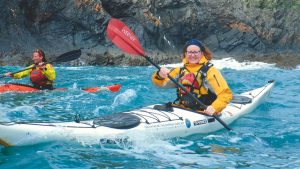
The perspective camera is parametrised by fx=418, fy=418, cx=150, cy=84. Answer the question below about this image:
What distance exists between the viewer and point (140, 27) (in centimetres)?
2133

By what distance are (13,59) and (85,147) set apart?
564 inches

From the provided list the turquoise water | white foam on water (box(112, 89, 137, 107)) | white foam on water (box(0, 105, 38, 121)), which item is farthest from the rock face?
white foam on water (box(0, 105, 38, 121))

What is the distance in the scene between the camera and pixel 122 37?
243 inches

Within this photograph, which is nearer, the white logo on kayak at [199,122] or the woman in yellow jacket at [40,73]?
the white logo on kayak at [199,122]

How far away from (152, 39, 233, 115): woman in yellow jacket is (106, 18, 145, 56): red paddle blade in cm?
56

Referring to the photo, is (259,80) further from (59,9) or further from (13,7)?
(13,7)

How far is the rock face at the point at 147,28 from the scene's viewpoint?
1958 centimetres

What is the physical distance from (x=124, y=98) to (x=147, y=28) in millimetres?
12791

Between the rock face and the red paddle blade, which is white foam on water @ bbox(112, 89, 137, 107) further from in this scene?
the rock face

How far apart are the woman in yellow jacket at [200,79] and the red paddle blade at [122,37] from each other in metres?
0.56

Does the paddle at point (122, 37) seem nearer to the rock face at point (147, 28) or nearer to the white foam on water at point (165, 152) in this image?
the white foam on water at point (165, 152)

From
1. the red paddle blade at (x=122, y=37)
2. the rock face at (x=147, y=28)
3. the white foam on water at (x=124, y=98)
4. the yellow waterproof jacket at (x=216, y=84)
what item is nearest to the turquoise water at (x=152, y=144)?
the white foam on water at (x=124, y=98)

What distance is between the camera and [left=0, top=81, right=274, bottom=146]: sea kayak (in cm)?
457

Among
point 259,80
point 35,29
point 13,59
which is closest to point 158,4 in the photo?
point 35,29
